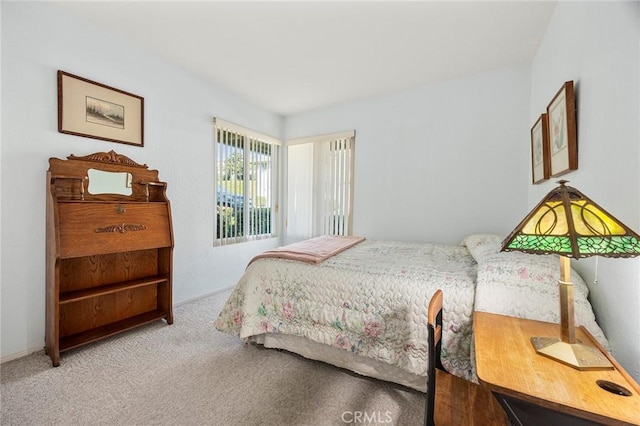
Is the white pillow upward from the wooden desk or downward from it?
upward

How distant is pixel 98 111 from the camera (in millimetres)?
2275

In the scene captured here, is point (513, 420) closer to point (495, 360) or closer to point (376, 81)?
point (495, 360)

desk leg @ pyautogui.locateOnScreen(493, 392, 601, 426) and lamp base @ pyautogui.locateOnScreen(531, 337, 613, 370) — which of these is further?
lamp base @ pyautogui.locateOnScreen(531, 337, 613, 370)

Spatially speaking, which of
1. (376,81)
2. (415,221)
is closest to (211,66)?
(376,81)

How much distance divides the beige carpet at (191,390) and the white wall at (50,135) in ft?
1.76

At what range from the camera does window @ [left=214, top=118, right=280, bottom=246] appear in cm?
342

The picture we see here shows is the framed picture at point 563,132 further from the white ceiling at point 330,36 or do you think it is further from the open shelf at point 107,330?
the open shelf at point 107,330

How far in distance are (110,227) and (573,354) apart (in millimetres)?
2785

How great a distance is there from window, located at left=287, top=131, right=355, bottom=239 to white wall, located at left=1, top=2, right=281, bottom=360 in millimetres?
1565

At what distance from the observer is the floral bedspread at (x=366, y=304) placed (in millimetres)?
1459

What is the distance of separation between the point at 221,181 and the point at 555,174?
3.29 m

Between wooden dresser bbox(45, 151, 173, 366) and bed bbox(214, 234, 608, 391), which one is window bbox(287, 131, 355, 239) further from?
wooden dresser bbox(45, 151, 173, 366)

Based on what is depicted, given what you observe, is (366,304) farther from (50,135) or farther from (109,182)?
(50,135)

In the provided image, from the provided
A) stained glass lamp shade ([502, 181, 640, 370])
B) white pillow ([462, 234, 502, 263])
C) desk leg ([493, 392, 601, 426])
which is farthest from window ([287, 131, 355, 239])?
desk leg ([493, 392, 601, 426])
